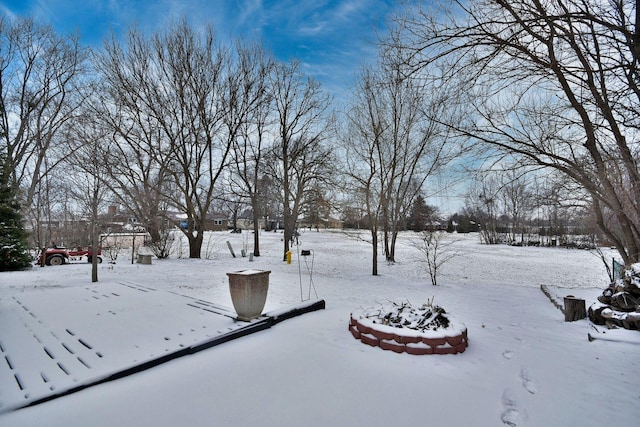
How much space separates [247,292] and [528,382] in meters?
3.21

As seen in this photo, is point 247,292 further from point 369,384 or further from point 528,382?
point 528,382

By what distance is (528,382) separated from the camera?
9.12ft

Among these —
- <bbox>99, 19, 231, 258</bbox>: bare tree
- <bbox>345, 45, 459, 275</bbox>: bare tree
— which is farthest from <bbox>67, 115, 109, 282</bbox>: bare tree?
<bbox>345, 45, 459, 275</bbox>: bare tree

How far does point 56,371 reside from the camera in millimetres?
2781

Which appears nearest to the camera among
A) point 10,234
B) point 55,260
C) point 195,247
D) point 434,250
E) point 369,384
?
point 369,384

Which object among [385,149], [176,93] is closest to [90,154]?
[176,93]

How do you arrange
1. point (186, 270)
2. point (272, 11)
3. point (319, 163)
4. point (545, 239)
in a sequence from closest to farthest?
point (272, 11) → point (186, 270) → point (319, 163) → point (545, 239)

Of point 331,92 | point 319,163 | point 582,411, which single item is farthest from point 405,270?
point 582,411

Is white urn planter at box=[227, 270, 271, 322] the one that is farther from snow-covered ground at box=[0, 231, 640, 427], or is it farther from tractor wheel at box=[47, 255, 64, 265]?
tractor wheel at box=[47, 255, 64, 265]

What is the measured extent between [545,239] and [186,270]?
3507 cm

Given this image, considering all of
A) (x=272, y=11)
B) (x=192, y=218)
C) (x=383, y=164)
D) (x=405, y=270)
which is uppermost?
(x=272, y=11)

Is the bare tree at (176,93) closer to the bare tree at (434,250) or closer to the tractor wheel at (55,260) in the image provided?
the tractor wheel at (55,260)

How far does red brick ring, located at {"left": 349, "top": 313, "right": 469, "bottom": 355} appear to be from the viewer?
132 inches

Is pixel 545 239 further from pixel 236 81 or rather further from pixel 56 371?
pixel 56 371
